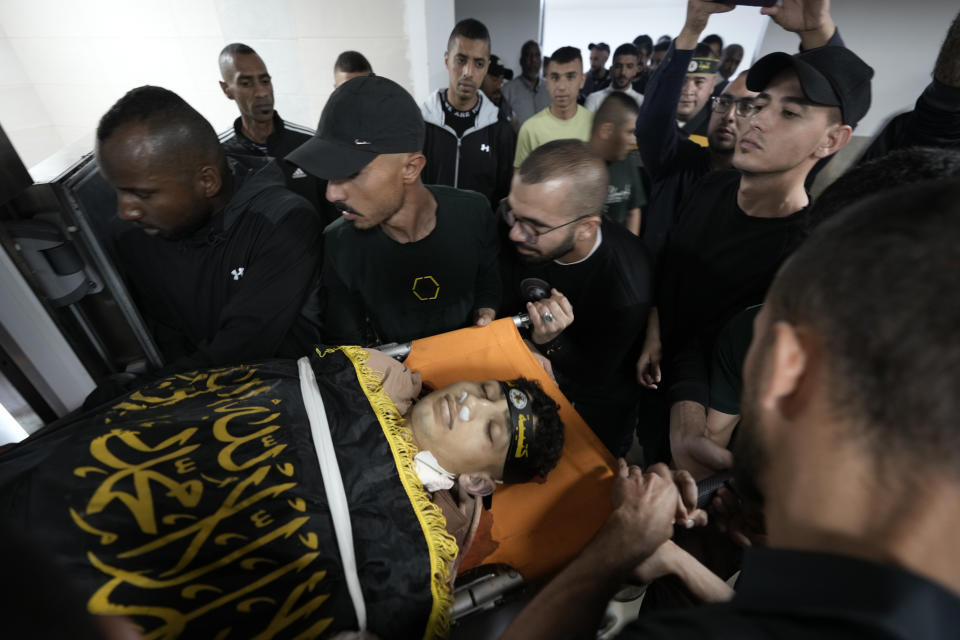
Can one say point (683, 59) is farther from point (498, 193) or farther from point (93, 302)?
point (93, 302)

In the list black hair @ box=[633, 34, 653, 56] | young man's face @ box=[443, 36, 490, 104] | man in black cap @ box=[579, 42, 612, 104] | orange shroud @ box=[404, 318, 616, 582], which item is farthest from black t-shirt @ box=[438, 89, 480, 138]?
black hair @ box=[633, 34, 653, 56]

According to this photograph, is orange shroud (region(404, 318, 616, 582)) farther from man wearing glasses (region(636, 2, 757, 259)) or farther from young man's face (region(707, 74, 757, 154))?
young man's face (region(707, 74, 757, 154))

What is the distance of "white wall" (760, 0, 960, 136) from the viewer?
5633 mm

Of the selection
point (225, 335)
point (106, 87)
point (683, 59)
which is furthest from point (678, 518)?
point (106, 87)

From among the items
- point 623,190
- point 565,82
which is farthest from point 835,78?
point 565,82

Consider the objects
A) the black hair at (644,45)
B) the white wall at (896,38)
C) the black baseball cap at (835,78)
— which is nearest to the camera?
the black baseball cap at (835,78)

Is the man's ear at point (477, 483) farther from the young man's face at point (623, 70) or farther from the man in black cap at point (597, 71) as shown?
the man in black cap at point (597, 71)

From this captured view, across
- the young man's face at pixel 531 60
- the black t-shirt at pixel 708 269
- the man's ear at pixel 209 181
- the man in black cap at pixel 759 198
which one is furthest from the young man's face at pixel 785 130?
the young man's face at pixel 531 60

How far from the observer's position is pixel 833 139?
5.24 feet

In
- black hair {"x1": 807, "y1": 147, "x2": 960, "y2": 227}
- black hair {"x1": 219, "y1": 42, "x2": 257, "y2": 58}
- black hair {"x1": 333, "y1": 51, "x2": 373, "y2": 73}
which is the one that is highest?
black hair {"x1": 219, "y1": 42, "x2": 257, "y2": 58}

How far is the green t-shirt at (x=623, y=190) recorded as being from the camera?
9.61 feet

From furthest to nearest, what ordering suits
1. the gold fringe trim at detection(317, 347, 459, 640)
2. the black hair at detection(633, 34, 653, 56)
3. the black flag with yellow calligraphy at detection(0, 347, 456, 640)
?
1. the black hair at detection(633, 34, 653, 56)
2. the gold fringe trim at detection(317, 347, 459, 640)
3. the black flag with yellow calligraphy at detection(0, 347, 456, 640)

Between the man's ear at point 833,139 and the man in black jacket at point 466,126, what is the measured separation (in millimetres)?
2406

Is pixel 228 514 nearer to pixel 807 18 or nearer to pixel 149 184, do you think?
pixel 149 184
